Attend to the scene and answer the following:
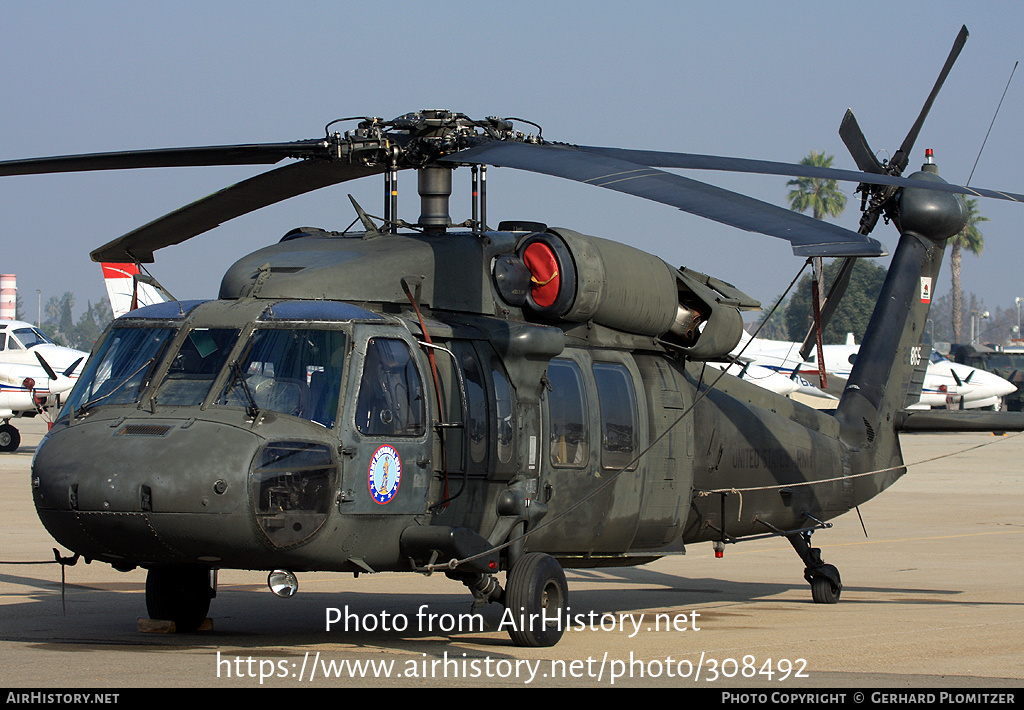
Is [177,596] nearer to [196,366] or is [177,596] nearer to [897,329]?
[196,366]

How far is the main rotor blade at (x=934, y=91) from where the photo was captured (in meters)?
11.9

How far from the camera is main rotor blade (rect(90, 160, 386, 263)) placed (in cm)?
926

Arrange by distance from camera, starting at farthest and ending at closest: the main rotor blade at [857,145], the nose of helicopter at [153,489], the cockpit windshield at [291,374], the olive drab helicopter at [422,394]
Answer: the main rotor blade at [857,145], the cockpit windshield at [291,374], the olive drab helicopter at [422,394], the nose of helicopter at [153,489]

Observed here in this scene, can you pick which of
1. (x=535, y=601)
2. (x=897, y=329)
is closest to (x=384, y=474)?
(x=535, y=601)

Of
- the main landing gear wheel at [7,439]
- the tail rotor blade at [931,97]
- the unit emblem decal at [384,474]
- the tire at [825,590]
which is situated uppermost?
the tail rotor blade at [931,97]

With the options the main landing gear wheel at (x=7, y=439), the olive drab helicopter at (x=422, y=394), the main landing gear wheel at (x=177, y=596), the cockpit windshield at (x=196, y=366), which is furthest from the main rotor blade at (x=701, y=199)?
the main landing gear wheel at (x=7, y=439)

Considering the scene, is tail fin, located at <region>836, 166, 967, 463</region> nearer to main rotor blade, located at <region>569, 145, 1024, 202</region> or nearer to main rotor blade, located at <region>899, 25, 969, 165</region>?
main rotor blade, located at <region>899, 25, 969, 165</region>

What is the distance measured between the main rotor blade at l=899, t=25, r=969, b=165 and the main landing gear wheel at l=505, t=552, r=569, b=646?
6551 millimetres

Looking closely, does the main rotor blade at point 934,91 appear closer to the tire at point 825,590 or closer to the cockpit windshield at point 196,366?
the tire at point 825,590

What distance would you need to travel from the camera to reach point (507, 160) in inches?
303

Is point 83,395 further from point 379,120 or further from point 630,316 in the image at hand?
point 630,316

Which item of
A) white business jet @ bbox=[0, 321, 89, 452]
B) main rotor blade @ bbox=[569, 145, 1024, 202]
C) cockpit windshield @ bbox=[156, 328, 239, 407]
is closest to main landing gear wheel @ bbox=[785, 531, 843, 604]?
main rotor blade @ bbox=[569, 145, 1024, 202]

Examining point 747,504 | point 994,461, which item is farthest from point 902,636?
point 994,461

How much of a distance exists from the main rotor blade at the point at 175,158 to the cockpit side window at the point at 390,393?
5.80 feet
